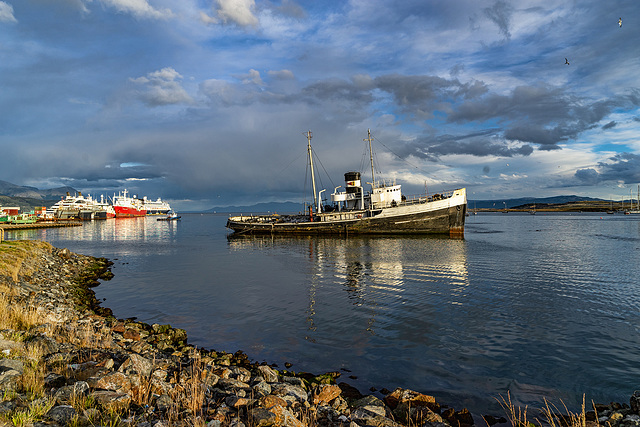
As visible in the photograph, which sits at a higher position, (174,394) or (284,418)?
(174,394)

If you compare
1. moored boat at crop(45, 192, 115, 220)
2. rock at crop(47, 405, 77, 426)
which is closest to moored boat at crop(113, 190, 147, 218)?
moored boat at crop(45, 192, 115, 220)

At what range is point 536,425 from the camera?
8.00 meters

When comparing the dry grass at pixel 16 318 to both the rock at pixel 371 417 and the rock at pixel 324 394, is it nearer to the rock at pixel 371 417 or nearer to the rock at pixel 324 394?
the rock at pixel 324 394

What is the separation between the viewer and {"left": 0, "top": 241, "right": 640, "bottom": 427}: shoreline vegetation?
607 cm

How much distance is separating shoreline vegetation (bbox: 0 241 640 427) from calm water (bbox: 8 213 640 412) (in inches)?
42.0

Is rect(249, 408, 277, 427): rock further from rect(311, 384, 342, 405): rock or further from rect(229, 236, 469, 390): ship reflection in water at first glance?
rect(229, 236, 469, 390): ship reflection in water

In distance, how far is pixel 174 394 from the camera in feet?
24.0

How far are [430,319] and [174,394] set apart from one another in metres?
11.7

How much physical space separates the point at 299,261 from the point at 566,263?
987 inches

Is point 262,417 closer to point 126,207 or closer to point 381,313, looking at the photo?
point 381,313

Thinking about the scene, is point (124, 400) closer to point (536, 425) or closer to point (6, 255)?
point (536, 425)

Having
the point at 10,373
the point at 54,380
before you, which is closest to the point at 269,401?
the point at 54,380

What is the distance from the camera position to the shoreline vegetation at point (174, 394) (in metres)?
6.07

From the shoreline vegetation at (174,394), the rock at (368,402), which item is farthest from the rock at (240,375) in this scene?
the rock at (368,402)
